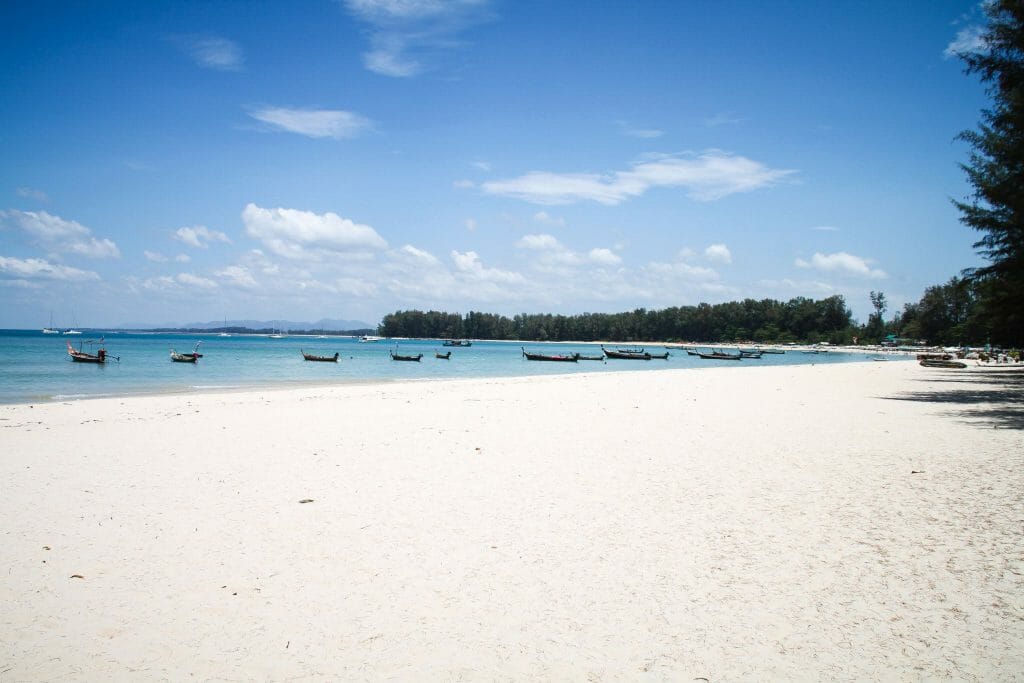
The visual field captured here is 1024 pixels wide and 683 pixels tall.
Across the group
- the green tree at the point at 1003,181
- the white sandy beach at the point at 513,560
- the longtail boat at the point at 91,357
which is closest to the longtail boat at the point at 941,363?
the green tree at the point at 1003,181

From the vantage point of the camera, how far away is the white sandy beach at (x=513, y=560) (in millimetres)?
3607

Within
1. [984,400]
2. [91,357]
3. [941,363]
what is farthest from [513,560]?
[91,357]

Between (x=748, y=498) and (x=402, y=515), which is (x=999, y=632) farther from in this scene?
(x=402, y=515)

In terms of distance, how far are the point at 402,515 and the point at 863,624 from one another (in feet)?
13.9

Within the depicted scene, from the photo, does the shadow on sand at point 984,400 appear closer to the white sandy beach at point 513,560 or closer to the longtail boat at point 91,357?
the white sandy beach at point 513,560

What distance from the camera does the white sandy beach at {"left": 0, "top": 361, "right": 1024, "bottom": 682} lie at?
3607 mm

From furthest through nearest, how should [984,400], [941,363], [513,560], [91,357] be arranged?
[91,357]
[941,363]
[984,400]
[513,560]

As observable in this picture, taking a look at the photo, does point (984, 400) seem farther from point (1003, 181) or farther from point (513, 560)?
point (513, 560)

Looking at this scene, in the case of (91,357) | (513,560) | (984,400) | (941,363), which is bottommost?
(91,357)

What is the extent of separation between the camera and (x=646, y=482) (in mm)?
7566

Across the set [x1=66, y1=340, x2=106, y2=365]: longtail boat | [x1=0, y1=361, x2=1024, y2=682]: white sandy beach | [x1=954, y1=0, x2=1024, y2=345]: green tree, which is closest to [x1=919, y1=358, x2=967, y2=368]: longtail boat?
[x1=954, y1=0, x2=1024, y2=345]: green tree

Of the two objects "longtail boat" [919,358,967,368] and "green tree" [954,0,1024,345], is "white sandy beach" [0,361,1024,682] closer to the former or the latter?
"green tree" [954,0,1024,345]

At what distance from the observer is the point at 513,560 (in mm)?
5031

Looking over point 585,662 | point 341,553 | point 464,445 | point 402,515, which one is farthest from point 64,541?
point 464,445
